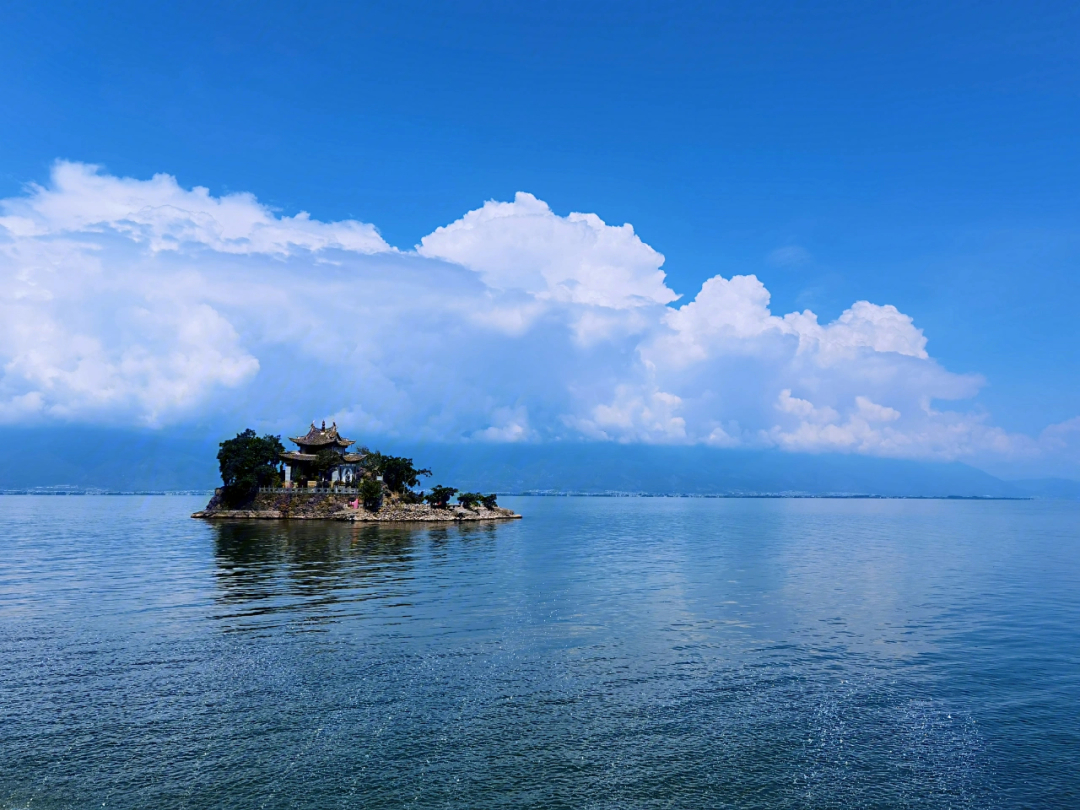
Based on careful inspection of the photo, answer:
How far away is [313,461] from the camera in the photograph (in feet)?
442

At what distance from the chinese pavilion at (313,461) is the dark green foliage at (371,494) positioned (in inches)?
339

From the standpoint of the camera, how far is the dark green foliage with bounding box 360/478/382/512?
127000 mm

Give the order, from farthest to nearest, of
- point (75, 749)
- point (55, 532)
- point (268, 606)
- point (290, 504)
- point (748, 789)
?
point (290, 504), point (55, 532), point (268, 606), point (75, 749), point (748, 789)

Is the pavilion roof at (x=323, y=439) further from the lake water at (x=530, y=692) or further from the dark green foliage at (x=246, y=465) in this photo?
the lake water at (x=530, y=692)

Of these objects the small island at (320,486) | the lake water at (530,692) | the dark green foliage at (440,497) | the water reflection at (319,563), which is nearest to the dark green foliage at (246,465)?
the small island at (320,486)

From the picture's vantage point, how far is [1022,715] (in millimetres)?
25125

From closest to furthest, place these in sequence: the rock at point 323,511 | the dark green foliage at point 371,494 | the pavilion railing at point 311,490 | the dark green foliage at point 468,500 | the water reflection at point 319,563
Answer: the water reflection at point 319,563 → the rock at point 323,511 → the dark green foliage at point 371,494 → the pavilion railing at point 311,490 → the dark green foliage at point 468,500

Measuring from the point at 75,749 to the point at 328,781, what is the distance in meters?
8.45

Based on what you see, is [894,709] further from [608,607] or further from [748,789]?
[608,607]

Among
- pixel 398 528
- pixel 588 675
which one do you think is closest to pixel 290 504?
pixel 398 528

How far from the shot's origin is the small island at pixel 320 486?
421ft

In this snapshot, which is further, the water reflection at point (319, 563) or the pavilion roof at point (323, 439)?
the pavilion roof at point (323, 439)

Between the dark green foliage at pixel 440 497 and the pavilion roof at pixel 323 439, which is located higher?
the pavilion roof at pixel 323 439

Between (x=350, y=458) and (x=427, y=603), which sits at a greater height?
(x=350, y=458)
